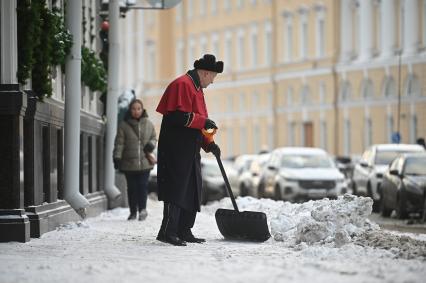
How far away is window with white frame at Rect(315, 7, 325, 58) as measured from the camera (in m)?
84.6

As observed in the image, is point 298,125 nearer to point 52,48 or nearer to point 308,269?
point 52,48

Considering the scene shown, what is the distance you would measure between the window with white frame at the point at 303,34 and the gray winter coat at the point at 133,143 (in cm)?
6273

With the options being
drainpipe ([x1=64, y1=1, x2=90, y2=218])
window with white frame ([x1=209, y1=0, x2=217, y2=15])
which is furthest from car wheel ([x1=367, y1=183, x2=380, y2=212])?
window with white frame ([x1=209, y1=0, x2=217, y2=15])

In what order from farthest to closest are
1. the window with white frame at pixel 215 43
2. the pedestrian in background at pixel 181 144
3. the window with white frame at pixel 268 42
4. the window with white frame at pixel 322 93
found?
1. the window with white frame at pixel 215 43
2. the window with white frame at pixel 268 42
3. the window with white frame at pixel 322 93
4. the pedestrian in background at pixel 181 144

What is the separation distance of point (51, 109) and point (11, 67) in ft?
9.28

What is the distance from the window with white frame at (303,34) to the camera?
87.1m

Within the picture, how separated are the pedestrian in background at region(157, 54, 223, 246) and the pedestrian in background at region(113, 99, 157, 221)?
Answer: 274 inches

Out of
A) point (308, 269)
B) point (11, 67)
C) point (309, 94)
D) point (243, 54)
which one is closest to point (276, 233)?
point (11, 67)

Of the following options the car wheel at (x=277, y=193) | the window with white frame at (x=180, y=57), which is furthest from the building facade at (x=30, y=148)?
the window with white frame at (x=180, y=57)

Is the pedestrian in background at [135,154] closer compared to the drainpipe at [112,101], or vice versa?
the pedestrian in background at [135,154]

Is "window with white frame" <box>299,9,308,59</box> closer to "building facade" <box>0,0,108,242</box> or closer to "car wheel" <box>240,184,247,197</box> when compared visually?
"car wheel" <box>240,184,247,197</box>

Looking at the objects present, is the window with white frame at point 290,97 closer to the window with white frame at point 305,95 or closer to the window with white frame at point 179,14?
the window with white frame at point 305,95

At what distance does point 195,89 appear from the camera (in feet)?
56.2

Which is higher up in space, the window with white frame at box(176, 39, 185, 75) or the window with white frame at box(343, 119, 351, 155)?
the window with white frame at box(176, 39, 185, 75)
